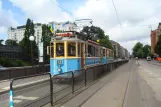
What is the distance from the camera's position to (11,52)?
6012cm

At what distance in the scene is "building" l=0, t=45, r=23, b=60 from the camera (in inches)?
2265

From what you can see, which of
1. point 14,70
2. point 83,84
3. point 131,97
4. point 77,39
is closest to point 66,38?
point 77,39

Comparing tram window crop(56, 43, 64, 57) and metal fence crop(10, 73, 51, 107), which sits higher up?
tram window crop(56, 43, 64, 57)

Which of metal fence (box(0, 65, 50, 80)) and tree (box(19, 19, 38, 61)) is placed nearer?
metal fence (box(0, 65, 50, 80))

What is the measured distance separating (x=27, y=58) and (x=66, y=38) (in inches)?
1817

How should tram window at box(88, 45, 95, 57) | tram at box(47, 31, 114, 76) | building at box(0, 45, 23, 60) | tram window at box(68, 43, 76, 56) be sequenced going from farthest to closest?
building at box(0, 45, 23, 60) < tram window at box(88, 45, 95, 57) < tram window at box(68, 43, 76, 56) < tram at box(47, 31, 114, 76)

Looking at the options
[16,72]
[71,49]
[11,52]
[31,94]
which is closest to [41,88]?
[31,94]

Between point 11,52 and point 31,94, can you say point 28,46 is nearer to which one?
point 11,52

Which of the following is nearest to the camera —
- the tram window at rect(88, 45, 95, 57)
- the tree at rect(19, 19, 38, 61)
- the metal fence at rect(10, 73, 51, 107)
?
the metal fence at rect(10, 73, 51, 107)

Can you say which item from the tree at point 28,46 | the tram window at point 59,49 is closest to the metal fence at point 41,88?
the tram window at point 59,49

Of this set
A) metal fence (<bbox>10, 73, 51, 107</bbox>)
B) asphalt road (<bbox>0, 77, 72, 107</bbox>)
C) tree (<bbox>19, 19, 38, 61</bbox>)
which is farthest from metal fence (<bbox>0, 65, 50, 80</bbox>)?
tree (<bbox>19, 19, 38, 61</bbox>)

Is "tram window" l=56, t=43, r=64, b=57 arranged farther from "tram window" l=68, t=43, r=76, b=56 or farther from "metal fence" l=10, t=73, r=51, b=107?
"metal fence" l=10, t=73, r=51, b=107

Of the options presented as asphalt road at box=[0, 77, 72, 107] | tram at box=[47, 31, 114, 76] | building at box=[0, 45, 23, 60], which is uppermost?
building at box=[0, 45, 23, 60]

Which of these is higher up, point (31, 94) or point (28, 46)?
point (28, 46)
